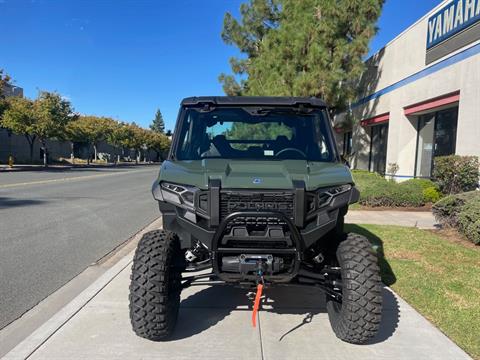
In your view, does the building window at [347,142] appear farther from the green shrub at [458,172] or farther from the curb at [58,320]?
the curb at [58,320]

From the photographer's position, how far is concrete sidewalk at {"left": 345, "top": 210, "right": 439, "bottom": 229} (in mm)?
9633

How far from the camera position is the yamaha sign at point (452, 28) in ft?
39.0

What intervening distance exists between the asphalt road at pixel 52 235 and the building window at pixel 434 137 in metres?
10.1

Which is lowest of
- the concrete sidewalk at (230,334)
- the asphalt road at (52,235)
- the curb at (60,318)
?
the asphalt road at (52,235)

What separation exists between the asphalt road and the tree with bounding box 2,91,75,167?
Answer: 73.1 ft

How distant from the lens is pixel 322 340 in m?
3.67

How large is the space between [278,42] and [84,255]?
12.6m

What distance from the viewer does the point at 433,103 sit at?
14570 millimetres

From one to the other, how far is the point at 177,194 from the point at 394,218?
8.41m

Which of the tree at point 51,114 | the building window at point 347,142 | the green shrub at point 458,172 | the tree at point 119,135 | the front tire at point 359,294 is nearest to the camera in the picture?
the front tire at point 359,294

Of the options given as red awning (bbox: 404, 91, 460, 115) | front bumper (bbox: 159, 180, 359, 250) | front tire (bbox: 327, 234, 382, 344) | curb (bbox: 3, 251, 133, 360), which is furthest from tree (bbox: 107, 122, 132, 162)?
front tire (bbox: 327, 234, 382, 344)

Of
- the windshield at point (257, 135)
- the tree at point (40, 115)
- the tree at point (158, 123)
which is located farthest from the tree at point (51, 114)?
the tree at point (158, 123)

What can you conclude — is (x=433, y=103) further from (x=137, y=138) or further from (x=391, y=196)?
(x=137, y=138)

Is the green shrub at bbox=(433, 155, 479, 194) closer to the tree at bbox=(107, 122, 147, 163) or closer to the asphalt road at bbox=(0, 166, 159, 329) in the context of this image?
the asphalt road at bbox=(0, 166, 159, 329)
